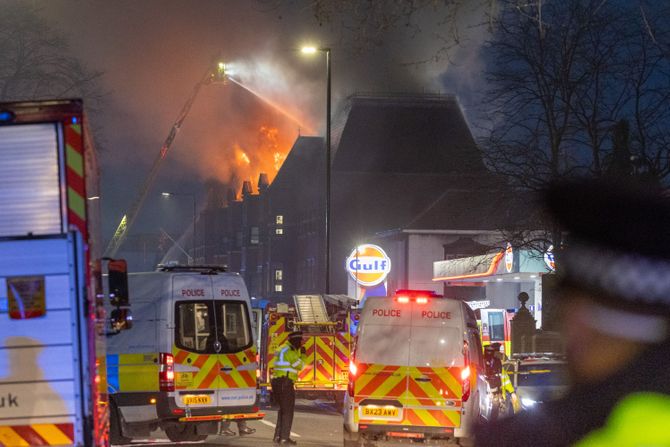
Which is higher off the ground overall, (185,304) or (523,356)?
(185,304)

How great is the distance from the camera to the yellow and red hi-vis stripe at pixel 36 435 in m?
7.02

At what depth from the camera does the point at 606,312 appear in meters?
20.9

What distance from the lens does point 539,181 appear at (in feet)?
82.8

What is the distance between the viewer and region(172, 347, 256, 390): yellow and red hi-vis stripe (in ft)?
49.7

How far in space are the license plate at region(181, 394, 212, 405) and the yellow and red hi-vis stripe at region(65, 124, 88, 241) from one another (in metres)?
8.10

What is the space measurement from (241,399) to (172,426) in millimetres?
1130

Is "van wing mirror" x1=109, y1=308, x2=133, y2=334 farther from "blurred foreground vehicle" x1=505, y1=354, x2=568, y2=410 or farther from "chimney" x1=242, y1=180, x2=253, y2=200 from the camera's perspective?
"chimney" x1=242, y1=180, x2=253, y2=200

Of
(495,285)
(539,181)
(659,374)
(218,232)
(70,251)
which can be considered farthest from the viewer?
(218,232)

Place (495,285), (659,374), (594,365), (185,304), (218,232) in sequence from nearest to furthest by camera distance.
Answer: (185,304) → (659,374) → (594,365) → (495,285) → (218,232)

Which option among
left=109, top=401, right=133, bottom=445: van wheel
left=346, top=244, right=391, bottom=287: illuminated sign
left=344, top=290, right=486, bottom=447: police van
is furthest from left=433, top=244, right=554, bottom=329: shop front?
left=109, top=401, right=133, bottom=445: van wheel

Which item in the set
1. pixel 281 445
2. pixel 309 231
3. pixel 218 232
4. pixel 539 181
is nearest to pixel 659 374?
pixel 281 445

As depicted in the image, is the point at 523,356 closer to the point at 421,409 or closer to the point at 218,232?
the point at 421,409

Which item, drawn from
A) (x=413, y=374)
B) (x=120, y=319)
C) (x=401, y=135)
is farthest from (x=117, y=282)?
(x=401, y=135)

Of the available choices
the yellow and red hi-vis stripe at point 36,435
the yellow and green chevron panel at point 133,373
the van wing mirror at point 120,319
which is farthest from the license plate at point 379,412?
the yellow and red hi-vis stripe at point 36,435
